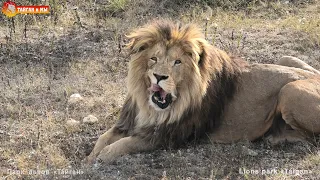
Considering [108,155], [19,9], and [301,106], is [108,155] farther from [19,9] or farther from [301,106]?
[19,9]

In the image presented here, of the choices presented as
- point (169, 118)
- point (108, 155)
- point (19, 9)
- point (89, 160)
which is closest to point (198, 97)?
point (169, 118)

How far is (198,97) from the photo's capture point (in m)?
4.45

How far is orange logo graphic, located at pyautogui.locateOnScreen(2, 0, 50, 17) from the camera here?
821 cm

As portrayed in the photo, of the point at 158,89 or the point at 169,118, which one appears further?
the point at 169,118

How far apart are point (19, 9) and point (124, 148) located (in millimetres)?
4642

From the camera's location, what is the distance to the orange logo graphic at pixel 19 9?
821 cm

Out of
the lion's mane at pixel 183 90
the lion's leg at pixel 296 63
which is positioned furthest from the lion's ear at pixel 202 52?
the lion's leg at pixel 296 63

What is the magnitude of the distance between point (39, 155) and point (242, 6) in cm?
568

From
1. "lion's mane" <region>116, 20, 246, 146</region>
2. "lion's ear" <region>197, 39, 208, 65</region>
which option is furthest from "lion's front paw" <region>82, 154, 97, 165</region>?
"lion's ear" <region>197, 39, 208, 65</region>

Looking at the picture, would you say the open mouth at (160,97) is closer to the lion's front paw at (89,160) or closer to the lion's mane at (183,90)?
the lion's mane at (183,90)

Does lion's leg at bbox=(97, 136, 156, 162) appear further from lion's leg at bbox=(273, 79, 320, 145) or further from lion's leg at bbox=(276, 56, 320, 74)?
lion's leg at bbox=(276, 56, 320, 74)

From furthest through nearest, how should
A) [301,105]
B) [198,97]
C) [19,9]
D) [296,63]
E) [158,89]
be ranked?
[19,9]
[296,63]
[301,105]
[198,97]
[158,89]

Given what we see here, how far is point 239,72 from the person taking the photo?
483cm

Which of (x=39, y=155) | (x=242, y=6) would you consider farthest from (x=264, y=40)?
(x=39, y=155)
